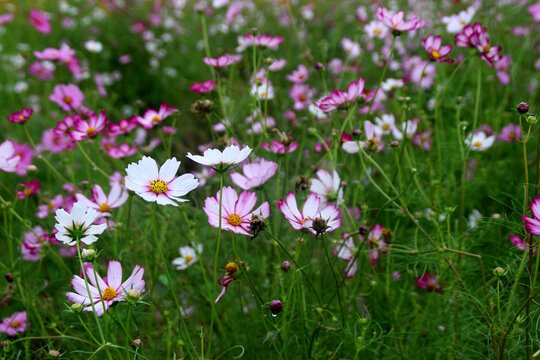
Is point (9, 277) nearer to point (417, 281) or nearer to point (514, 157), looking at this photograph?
point (417, 281)

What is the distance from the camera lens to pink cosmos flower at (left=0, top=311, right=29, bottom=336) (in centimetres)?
99

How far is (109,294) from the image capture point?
71 cm

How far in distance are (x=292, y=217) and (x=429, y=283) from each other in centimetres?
45

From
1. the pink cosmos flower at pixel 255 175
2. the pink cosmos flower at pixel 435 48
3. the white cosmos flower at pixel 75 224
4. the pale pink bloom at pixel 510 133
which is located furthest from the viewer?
the pale pink bloom at pixel 510 133

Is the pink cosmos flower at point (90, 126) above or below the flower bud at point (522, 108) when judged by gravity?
above

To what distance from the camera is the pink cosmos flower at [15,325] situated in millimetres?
987

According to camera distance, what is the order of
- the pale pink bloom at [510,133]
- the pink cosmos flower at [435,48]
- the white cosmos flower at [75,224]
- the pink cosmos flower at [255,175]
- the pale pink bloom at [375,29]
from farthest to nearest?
the pale pink bloom at [375,29] → the pale pink bloom at [510,133] → the pink cosmos flower at [435,48] → the pink cosmos flower at [255,175] → the white cosmos flower at [75,224]

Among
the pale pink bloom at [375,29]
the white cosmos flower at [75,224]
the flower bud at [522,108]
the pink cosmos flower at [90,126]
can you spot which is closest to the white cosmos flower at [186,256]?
the pink cosmos flower at [90,126]

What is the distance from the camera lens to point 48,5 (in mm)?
3791

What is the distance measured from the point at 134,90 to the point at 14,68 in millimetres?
646

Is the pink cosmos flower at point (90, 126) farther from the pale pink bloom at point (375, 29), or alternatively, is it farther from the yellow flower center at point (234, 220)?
the pale pink bloom at point (375, 29)

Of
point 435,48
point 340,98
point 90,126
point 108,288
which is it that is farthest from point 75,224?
point 435,48

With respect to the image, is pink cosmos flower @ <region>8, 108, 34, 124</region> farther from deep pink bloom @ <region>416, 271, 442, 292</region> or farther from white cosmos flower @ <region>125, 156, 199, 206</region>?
deep pink bloom @ <region>416, 271, 442, 292</region>

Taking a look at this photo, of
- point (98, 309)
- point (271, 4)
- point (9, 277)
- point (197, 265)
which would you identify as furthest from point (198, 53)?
point (98, 309)
